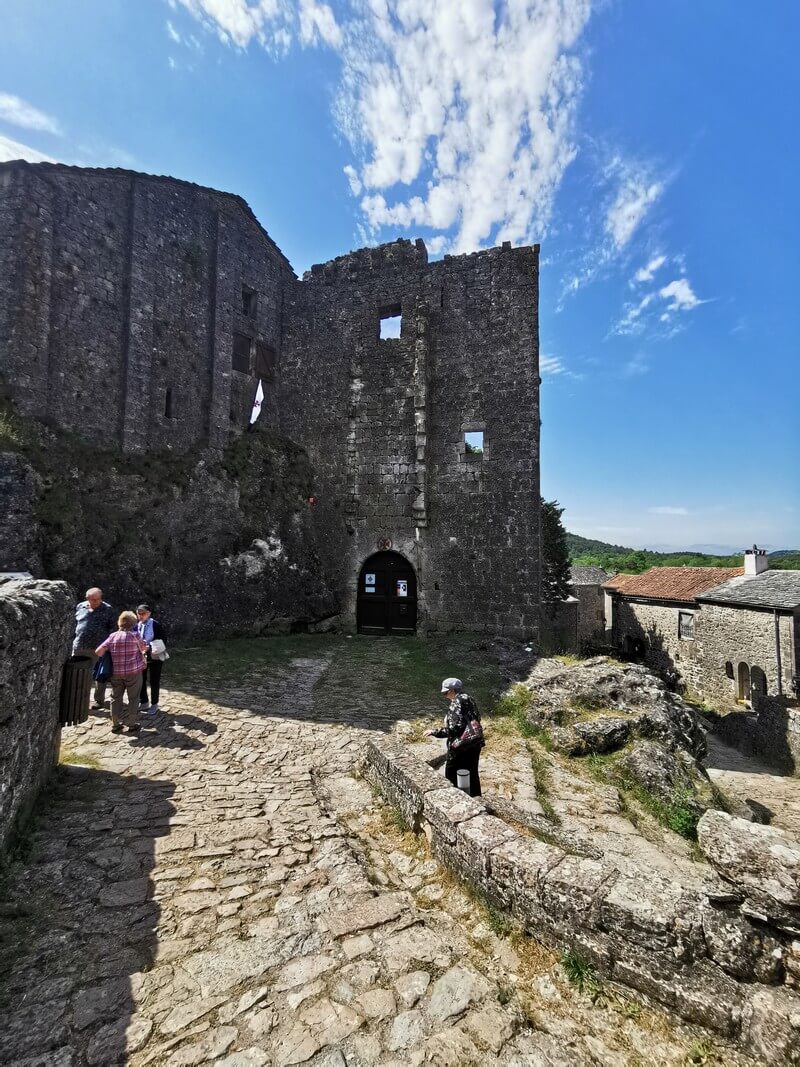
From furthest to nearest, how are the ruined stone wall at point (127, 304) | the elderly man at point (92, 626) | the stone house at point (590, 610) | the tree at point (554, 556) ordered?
the stone house at point (590, 610)
the tree at point (554, 556)
the ruined stone wall at point (127, 304)
the elderly man at point (92, 626)

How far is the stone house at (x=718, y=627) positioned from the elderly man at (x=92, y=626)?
21.5 metres

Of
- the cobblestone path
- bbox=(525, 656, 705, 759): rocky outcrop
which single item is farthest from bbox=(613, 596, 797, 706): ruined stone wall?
bbox=(525, 656, 705, 759): rocky outcrop

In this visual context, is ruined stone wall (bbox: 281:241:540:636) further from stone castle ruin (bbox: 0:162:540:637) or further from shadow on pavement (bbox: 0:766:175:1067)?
shadow on pavement (bbox: 0:766:175:1067)

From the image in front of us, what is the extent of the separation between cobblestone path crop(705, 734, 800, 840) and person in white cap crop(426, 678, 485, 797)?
671 cm

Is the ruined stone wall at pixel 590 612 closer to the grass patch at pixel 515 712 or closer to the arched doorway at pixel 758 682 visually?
the arched doorway at pixel 758 682

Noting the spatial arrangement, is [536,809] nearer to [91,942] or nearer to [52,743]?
[91,942]

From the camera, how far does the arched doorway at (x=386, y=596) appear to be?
1579 centimetres

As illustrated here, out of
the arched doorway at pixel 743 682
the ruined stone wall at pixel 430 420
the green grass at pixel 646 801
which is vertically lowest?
the arched doorway at pixel 743 682

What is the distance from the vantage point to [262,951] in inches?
126

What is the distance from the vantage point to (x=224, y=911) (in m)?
3.57

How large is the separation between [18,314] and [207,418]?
192 inches

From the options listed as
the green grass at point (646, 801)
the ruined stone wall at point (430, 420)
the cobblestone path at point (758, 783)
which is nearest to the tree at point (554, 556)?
the cobblestone path at point (758, 783)

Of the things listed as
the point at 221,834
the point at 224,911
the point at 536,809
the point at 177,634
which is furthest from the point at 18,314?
the point at 536,809

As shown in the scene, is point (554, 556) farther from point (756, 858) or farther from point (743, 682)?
point (756, 858)
